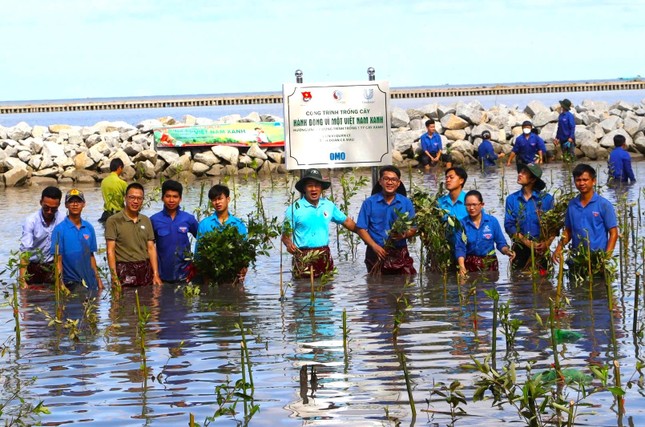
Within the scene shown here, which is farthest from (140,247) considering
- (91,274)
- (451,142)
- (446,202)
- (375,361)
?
(451,142)

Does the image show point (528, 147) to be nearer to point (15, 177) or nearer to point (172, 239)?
point (15, 177)

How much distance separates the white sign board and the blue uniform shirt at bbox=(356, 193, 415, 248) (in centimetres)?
139

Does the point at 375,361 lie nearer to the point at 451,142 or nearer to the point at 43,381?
the point at 43,381

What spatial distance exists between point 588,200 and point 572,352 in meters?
2.95

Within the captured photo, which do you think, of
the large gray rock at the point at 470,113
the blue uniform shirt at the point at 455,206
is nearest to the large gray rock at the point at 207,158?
the large gray rock at the point at 470,113

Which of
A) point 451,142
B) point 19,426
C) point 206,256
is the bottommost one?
point 19,426

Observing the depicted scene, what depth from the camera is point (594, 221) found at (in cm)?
1180

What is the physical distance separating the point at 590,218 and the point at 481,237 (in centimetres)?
132

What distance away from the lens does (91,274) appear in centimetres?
1288

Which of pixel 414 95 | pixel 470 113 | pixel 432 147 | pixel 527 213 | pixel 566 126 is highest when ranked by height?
pixel 414 95

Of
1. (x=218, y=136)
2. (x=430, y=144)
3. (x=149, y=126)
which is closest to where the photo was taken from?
(x=430, y=144)

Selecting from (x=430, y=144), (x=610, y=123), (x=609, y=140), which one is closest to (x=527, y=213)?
(x=430, y=144)

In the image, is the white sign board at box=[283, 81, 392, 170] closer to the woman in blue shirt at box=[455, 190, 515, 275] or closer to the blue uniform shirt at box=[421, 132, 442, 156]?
the woman in blue shirt at box=[455, 190, 515, 275]

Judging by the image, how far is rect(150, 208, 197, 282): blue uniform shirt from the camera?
42.3ft
